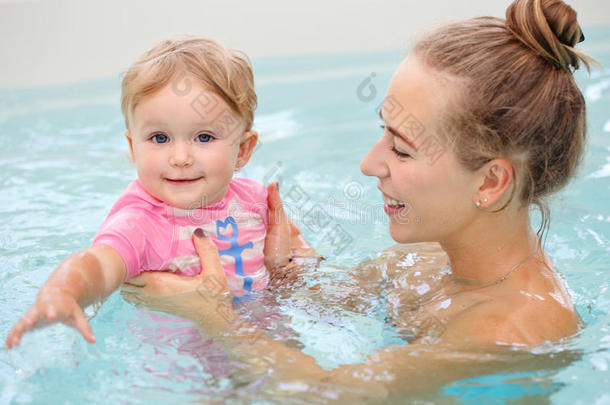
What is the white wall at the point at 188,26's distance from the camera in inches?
244

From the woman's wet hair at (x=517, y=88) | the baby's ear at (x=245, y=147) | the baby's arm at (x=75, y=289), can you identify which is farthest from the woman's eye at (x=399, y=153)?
the baby's arm at (x=75, y=289)

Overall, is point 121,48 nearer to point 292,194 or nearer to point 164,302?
point 292,194

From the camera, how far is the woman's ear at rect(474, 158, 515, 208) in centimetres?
187

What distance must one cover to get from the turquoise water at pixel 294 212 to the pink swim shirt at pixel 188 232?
176 mm

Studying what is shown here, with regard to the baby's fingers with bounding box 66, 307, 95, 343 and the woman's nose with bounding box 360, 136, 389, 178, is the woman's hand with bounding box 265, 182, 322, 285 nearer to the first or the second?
the woman's nose with bounding box 360, 136, 389, 178

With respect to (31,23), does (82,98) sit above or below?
below

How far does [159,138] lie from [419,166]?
31.4 inches

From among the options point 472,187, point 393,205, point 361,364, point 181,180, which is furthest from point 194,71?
point 361,364

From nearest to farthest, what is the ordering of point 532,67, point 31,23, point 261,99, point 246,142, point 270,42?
point 532,67
point 246,142
point 261,99
point 31,23
point 270,42

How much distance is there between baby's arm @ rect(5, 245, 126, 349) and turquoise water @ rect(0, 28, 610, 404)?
28 cm

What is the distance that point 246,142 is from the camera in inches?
91.3

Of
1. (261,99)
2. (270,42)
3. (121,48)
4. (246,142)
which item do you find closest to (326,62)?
(270,42)

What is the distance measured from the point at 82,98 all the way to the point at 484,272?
15.0 feet

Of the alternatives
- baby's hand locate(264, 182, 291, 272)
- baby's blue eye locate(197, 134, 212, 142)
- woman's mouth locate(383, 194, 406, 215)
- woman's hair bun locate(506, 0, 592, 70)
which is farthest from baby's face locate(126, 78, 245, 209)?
woman's hair bun locate(506, 0, 592, 70)
